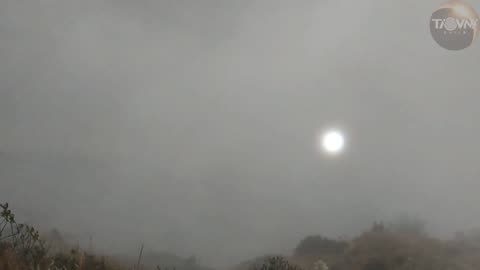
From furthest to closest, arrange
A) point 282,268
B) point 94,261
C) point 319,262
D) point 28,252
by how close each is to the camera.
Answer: point 319,262 < point 282,268 < point 94,261 < point 28,252

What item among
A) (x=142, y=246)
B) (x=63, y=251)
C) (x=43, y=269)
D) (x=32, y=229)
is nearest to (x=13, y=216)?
(x=32, y=229)

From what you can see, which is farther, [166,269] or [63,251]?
[63,251]

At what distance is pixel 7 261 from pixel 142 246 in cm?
122

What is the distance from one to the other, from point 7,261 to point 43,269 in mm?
793

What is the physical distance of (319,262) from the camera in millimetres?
13930

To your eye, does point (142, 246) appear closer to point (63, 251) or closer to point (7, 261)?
point (7, 261)

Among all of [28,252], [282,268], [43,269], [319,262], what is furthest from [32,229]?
[319,262]

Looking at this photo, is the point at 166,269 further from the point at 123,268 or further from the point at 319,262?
the point at 319,262

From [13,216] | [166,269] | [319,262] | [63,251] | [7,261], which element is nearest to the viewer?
[7,261]

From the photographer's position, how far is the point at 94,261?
7379 mm

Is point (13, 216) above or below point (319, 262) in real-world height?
below

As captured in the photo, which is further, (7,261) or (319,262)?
(319,262)

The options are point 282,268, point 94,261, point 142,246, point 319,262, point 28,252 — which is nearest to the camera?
point 142,246

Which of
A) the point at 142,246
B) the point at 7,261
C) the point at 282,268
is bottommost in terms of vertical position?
the point at 7,261
